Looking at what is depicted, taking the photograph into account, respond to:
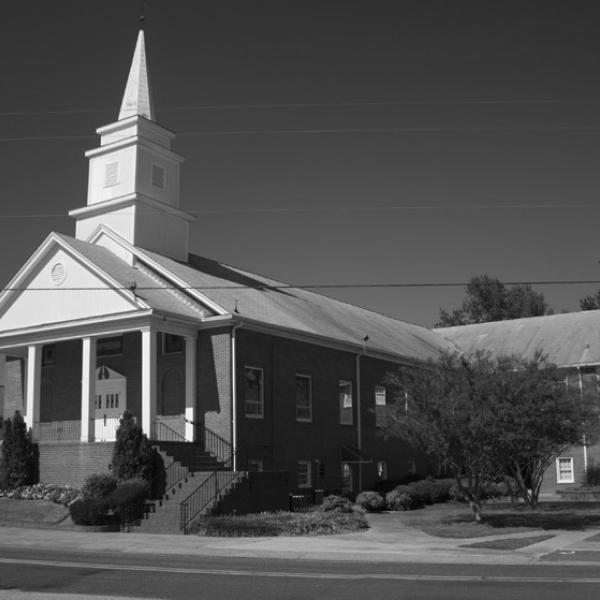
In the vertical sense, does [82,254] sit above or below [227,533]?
above

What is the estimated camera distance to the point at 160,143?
3869 centimetres

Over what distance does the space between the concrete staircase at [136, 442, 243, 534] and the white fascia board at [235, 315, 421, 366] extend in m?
4.99

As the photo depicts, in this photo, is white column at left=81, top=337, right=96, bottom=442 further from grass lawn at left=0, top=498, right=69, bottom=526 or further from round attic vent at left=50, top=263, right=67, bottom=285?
round attic vent at left=50, top=263, right=67, bottom=285

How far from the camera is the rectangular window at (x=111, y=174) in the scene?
37562mm

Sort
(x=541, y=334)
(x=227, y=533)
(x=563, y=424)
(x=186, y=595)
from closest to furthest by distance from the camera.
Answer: (x=186, y=595) < (x=227, y=533) < (x=563, y=424) < (x=541, y=334)

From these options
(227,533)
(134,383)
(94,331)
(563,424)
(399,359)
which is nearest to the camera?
(227,533)

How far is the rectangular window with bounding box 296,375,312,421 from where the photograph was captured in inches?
1379

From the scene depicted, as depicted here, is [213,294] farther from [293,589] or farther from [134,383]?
[293,589]

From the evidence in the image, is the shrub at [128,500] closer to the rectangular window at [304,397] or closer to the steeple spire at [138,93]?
the rectangular window at [304,397]

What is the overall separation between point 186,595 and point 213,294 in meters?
21.8

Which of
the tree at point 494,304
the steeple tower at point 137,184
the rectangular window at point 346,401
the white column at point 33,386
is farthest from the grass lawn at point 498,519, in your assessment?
the tree at point 494,304

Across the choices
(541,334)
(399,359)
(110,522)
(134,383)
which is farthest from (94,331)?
(541,334)

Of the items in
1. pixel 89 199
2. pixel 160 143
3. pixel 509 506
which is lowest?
pixel 509 506

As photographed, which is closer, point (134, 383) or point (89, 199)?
point (134, 383)
